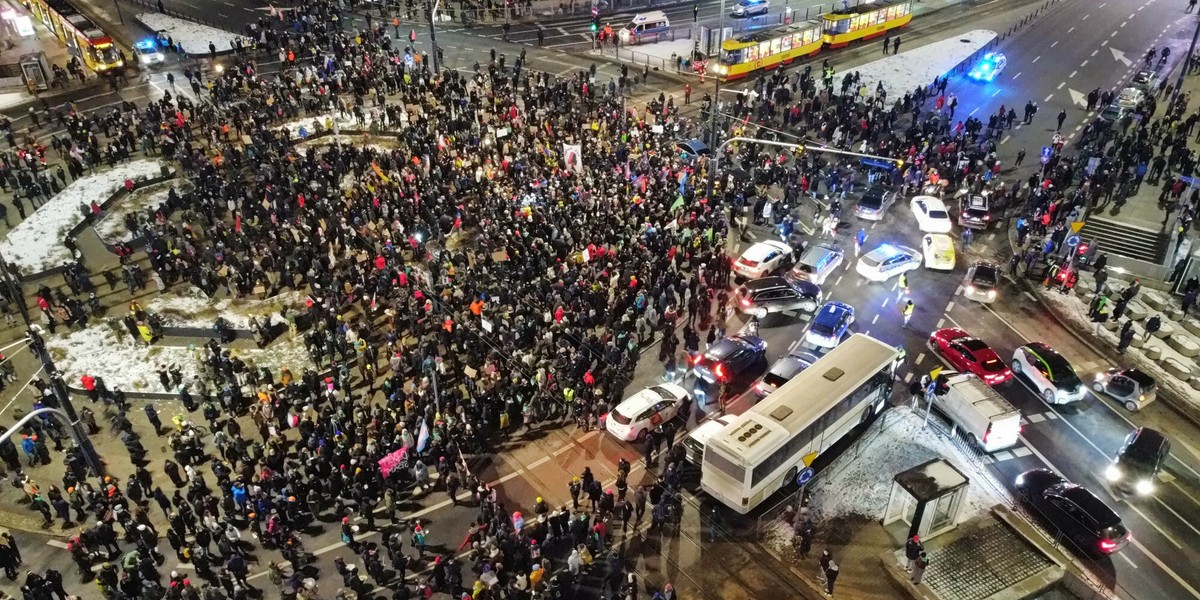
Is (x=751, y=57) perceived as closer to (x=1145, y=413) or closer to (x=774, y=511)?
(x=1145, y=413)

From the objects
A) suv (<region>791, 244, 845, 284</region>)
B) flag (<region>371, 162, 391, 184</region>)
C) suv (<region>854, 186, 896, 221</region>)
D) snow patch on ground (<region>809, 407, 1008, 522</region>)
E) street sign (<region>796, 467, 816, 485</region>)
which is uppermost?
flag (<region>371, 162, 391, 184</region>)

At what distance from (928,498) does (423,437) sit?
43.8 ft

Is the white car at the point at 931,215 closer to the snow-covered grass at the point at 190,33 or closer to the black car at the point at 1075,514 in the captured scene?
the black car at the point at 1075,514

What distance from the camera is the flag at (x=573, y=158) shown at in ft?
119

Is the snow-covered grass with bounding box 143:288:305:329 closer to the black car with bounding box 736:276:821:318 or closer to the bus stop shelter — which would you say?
the black car with bounding box 736:276:821:318

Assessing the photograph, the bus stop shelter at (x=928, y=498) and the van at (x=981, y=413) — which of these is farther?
the van at (x=981, y=413)

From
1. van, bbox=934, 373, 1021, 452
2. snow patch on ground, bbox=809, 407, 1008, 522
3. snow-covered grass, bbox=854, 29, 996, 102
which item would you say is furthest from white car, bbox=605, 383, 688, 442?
snow-covered grass, bbox=854, 29, 996, 102

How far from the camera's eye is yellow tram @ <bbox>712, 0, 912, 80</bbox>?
51.9 meters

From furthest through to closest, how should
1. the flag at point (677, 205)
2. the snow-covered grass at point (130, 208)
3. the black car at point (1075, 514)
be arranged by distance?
1. the snow-covered grass at point (130, 208)
2. the flag at point (677, 205)
3. the black car at point (1075, 514)

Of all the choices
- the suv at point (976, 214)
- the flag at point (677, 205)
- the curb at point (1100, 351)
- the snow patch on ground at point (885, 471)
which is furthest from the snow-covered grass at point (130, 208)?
the curb at point (1100, 351)

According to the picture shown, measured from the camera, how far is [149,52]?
5384 cm

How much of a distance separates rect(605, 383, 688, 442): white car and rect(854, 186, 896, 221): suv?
16.2 meters

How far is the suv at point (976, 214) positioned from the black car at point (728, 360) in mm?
14192

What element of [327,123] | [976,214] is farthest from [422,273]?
[976,214]
